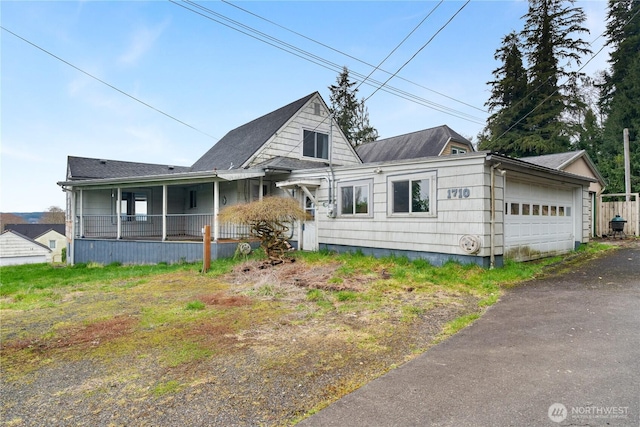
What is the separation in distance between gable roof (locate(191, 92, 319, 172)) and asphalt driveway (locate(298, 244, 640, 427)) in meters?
12.1

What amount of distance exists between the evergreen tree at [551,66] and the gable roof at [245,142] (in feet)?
67.4

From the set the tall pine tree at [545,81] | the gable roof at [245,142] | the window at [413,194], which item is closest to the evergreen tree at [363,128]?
the tall pine tree at [545,81]

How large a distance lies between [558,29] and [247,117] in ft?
85.9

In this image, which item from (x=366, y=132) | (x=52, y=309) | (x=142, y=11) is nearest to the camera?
(x=52, y=309)

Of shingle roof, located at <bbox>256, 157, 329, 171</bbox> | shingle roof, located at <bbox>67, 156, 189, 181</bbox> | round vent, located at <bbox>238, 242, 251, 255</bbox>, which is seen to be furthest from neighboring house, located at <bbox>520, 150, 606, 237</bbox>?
shingle roof, located at <bbox>67, 156, 189, 181</bbox>

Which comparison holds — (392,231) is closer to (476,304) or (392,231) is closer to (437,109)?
(476,304)

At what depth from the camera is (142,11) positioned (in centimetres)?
1256

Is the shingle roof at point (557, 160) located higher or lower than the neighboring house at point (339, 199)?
higher

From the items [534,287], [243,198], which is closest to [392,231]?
[534,287]

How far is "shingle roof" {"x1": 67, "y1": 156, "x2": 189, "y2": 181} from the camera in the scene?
17.3m

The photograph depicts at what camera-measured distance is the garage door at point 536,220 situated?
9.02 meters

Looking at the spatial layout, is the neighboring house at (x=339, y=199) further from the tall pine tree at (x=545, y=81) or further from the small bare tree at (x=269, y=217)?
the tall pine tree at (x=545, y=81)

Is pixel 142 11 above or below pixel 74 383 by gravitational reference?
above

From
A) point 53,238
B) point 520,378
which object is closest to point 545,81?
point 520,378
